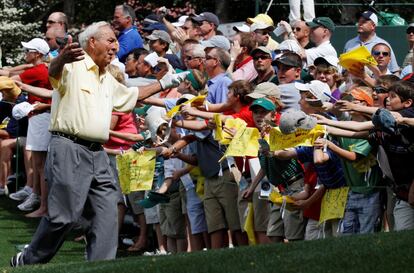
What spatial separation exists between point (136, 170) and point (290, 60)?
87.3 inches

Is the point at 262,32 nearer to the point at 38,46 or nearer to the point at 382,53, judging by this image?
the point at 382,53

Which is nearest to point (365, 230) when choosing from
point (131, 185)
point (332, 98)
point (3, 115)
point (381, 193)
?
point (381, 193)

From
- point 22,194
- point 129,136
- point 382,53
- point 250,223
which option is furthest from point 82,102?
point 22,194

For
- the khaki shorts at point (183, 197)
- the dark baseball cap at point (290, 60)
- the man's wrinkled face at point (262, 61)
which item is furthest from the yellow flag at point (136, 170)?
the dark baseball cap at point (290, 60)

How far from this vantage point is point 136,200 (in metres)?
16.0

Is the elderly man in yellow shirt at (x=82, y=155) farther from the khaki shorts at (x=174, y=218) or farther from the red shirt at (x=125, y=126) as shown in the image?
the red shirt at (x=125, y=126)

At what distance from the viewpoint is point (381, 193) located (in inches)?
477

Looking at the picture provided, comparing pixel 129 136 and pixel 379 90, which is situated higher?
pixel 379 90

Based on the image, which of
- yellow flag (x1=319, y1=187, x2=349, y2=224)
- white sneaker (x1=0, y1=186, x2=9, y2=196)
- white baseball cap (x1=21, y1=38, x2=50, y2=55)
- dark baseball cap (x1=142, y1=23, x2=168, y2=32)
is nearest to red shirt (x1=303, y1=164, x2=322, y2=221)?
yellow flag (x1=319, y1=187, x2=349, y2=224)

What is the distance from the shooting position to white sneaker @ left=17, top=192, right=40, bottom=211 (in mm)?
18688

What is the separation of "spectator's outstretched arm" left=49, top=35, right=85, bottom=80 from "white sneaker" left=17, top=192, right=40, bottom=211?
6.97 m

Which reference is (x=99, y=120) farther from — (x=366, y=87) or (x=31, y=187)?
(x=31, y=187)

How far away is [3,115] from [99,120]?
9260mm

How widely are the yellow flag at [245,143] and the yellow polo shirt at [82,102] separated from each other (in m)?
1.40
